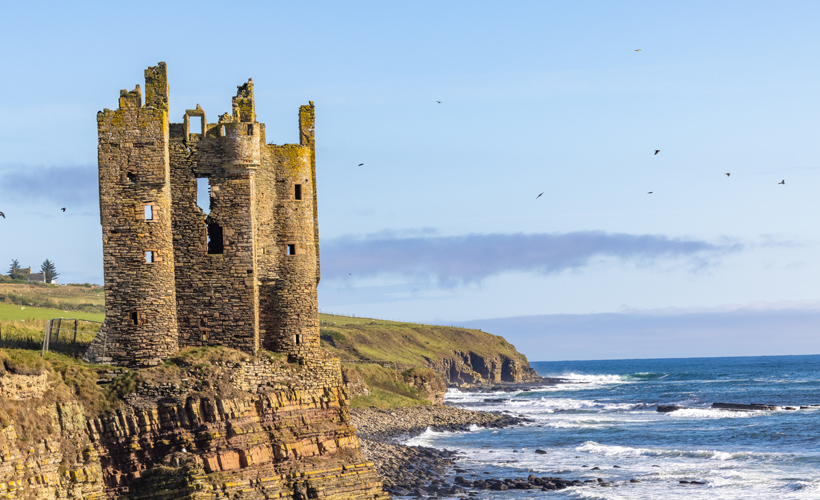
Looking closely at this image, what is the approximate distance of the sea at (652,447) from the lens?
4369 centimetres

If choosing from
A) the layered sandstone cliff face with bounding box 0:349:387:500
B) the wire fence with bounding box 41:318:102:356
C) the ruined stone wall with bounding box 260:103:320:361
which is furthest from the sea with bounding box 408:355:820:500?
the wire fence with bounding box 41:318:102:356

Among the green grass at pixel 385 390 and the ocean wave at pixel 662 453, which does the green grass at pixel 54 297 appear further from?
the ocean wave at pixel 662 453

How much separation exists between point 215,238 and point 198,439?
25.2 feet

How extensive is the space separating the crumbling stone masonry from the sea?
15.1m

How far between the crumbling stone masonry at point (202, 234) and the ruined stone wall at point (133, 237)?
34 millimetres

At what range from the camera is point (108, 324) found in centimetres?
3106

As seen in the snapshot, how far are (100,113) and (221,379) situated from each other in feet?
32.6

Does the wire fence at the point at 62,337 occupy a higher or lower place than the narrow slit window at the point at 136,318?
lower

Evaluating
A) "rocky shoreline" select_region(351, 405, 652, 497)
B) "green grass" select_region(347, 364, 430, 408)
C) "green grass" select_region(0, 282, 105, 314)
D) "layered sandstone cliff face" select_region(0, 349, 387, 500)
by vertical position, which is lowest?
A: "rocky shoreline" select_region(351, 405, 652, 497)

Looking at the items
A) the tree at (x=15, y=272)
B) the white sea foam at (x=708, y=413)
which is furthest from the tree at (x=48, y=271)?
the white sea foam at (x=708, y=413)

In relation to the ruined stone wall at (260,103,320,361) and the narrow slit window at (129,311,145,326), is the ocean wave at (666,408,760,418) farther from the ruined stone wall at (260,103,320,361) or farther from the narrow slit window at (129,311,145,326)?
the narrow slit window at (129,311,145,326)

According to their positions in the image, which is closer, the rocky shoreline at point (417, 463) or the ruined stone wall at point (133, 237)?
the ruined stone wall at point (133, 237)

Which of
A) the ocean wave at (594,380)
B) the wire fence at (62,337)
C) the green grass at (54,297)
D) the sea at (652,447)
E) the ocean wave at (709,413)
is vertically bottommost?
the ocean wave at (594,380)

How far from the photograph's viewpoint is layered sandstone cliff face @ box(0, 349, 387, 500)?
86.0ft
